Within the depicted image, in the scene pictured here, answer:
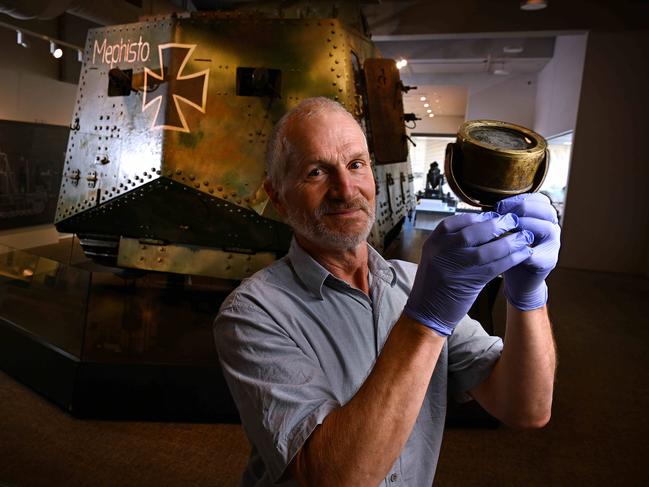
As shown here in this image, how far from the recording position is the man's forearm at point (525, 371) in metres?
1.24

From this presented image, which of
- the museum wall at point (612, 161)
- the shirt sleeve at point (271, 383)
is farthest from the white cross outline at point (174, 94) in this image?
the museum wall at point (612, 161)

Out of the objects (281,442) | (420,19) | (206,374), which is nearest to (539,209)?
(281,442)

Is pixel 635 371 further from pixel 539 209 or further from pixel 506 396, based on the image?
pixel 539 209

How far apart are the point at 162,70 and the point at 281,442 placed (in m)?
3.22

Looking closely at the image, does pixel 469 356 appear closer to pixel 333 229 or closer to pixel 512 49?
pixel 333 229

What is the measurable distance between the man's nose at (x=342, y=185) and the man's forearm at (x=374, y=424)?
0.42 m

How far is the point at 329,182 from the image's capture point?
4.33 feet

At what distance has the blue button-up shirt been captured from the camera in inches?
41.3

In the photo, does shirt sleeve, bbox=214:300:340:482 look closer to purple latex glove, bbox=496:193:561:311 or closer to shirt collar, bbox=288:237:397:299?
shirt collar, bbox=288:237:397:299

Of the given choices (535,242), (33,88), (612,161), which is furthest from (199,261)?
(612,161)

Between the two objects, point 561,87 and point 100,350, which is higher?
point 561,87

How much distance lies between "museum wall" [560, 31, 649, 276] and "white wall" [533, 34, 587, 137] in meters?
0.24

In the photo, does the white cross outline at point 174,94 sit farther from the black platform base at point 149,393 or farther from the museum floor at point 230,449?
the museum floor at point 230,449

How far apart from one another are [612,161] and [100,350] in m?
8.16
